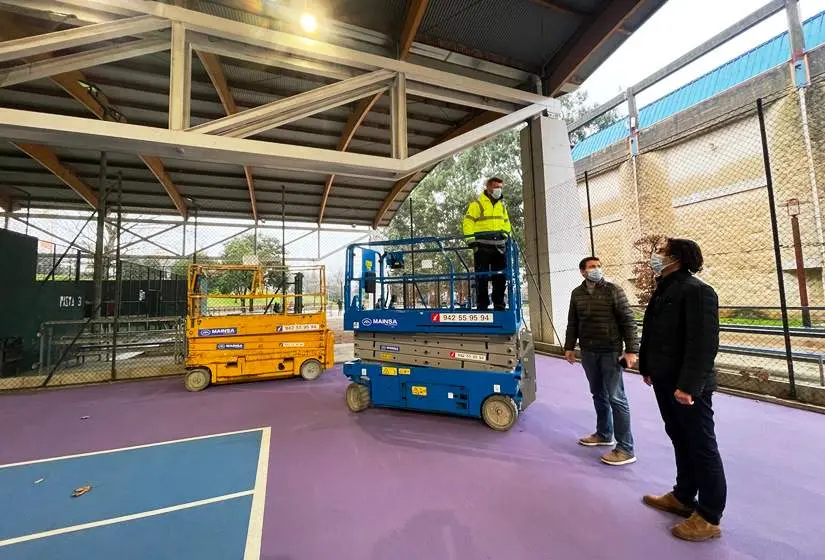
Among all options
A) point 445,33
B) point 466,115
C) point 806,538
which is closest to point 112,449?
point 806,538

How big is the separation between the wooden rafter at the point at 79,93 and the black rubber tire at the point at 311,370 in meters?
6.68

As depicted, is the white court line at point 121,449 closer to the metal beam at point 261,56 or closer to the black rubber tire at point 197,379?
the black rubber tire at point 197,379

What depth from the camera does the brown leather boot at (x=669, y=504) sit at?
232 cm

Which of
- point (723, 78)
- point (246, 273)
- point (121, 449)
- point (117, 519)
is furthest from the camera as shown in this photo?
point (246, 273)

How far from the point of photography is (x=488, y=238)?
A: 4.38m

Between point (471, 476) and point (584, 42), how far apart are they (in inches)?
310

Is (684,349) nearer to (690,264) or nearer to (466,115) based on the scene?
(690,264)

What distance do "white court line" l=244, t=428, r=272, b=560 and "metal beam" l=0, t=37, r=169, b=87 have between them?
494 cm

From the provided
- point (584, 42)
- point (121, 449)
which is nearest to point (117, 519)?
point (121, 449)

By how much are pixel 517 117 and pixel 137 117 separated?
8.83 m

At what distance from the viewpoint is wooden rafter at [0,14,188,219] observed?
5027 millimetres

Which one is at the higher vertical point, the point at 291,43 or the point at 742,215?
the point at 291,43

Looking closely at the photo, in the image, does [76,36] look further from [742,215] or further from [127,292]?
[742,215]

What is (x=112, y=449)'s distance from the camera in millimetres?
3598
